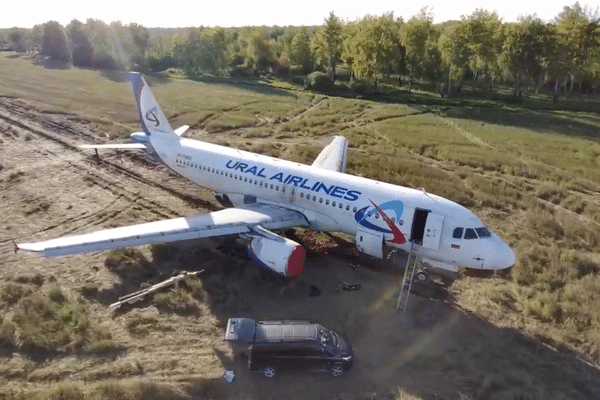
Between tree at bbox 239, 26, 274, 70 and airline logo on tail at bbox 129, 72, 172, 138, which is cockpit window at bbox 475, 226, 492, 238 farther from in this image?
tree at bbox 239, 26, 274, 70

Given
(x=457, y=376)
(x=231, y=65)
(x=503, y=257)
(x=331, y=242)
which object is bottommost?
(x=457, y=376)

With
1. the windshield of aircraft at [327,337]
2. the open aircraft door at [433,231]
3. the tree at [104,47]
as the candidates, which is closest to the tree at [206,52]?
the tree at [104,47]

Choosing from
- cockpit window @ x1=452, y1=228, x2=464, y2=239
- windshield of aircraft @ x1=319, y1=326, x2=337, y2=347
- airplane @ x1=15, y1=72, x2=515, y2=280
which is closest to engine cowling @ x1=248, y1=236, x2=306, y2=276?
airplane @ x1=15, y1=72, x2=515, y2=280

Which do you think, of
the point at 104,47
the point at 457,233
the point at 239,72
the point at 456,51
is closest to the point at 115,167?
the point at 457,233

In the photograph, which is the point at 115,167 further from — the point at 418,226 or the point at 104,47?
the point at 104,47

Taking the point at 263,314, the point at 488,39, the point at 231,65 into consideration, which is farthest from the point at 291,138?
the point at 231,65

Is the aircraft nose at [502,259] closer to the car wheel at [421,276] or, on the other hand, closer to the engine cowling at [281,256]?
the car wheel at [421,276]

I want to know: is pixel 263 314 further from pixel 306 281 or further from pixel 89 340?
pixel 89 340
